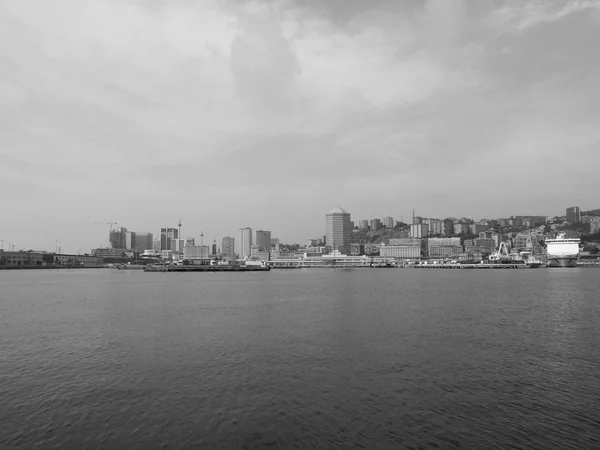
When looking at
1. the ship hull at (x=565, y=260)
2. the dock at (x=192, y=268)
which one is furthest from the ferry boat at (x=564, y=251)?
the dock at (x=192, y=268)

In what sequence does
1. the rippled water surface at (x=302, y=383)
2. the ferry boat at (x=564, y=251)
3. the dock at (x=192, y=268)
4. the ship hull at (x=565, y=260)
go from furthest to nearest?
1. the dock at (x=192, y=268)
2. the ship hull at (x=565, y=260)
3. the ferry boat at (x=564, y=251)
4. the rippled water surface at (x=302, y=383)

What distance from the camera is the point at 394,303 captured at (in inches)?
2044

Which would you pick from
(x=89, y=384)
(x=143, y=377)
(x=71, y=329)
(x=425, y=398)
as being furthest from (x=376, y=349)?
(x=71, y=329)

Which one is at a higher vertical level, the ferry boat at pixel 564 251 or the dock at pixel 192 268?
the ferry boat at pixel 564 251

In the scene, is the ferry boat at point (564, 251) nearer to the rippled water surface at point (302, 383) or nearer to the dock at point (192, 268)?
the dock at point (192, 268)

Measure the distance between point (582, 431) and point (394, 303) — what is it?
37262mm

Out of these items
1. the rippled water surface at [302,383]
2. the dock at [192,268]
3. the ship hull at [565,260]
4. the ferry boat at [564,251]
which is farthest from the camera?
the dock at [192,268]

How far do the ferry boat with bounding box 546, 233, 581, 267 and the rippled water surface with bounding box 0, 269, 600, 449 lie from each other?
547 feet

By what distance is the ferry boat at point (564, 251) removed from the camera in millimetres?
178500

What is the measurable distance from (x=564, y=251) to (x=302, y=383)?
19949 centimetres

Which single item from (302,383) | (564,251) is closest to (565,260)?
(564,251)

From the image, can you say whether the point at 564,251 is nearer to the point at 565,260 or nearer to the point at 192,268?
the point at 565,260

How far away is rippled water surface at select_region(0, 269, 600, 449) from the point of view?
1466 cm

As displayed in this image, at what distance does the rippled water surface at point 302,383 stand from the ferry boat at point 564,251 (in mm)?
166666
